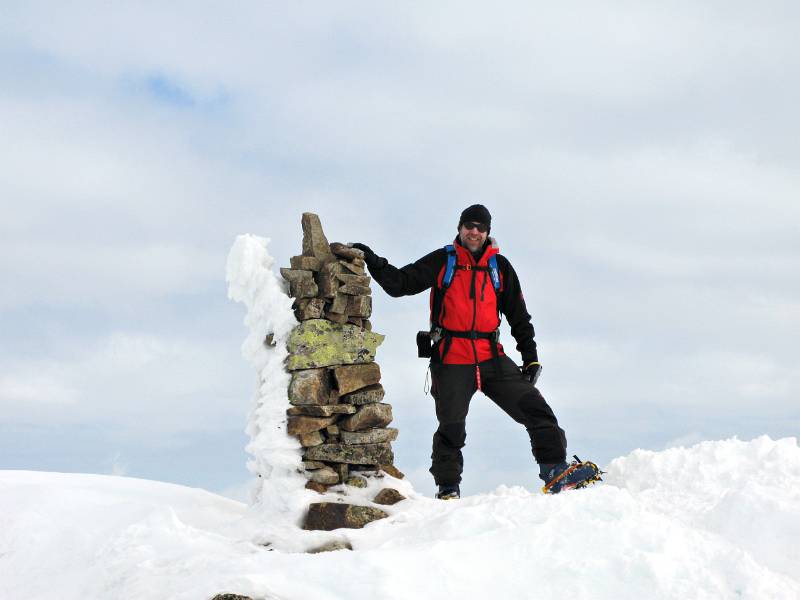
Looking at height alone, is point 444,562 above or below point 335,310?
below

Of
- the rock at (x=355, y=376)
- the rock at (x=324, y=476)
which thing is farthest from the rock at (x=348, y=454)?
the rock at (x=355, y=376)

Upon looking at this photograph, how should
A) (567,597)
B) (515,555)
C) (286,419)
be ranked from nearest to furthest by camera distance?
(567,597) < (515,555) < (286,419)

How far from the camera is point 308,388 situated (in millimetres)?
8594

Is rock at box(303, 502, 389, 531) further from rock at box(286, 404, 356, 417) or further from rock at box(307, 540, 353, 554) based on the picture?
rock at box(286, 404, 356, 417)

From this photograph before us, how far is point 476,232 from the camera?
8.98 metres

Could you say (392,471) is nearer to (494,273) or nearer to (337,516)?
(337,516)

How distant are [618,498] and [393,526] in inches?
91.9

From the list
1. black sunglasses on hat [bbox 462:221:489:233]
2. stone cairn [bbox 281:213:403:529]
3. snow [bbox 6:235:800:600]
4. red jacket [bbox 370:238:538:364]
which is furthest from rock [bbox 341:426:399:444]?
black sunglasses on hat [bbox 462:221:489:233]

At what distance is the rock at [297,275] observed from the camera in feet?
28.9

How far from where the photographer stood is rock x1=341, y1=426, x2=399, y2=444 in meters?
8.77

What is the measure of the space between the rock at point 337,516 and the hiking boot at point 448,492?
0.93m

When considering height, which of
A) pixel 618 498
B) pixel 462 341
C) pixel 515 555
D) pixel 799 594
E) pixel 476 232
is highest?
pixel 476 232

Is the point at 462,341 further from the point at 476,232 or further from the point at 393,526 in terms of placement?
the point at 393,526

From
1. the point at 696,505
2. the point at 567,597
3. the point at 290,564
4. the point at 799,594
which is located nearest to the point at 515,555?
the point at 567,597
